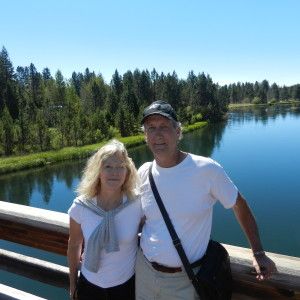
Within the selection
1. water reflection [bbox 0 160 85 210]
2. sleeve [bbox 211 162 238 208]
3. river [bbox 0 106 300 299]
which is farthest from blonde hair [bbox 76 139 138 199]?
water reflection [bbox 0 160 85 210]

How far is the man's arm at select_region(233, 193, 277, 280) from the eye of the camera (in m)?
2.07

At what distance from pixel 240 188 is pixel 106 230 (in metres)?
25.1

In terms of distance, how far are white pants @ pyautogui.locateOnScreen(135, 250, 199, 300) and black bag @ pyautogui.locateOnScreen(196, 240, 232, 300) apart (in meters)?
0.08

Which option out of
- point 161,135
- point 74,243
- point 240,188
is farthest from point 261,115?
point 74,243

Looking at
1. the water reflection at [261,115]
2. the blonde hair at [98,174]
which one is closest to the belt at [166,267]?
the blonde hair at [98,174]

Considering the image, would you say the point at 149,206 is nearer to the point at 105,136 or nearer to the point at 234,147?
the point at 234,147

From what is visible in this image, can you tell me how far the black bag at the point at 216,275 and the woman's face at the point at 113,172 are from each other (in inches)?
32.0

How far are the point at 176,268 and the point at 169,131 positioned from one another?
91 cm

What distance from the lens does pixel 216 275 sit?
2.22 metres

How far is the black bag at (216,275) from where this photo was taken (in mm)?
2205

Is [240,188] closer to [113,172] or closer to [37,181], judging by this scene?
[37,181]

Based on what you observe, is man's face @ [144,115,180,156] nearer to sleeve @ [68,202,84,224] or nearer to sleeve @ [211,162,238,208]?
sleeve @ [211,162,238,208]

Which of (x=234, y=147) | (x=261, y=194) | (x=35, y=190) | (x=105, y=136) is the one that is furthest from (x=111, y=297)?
(x=105, y=136)

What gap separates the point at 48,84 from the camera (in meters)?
83.4
